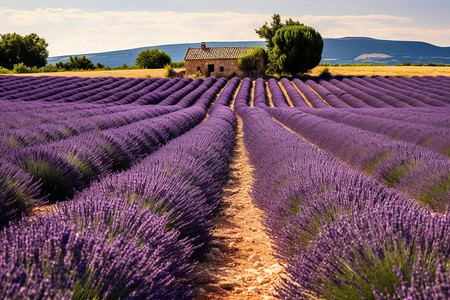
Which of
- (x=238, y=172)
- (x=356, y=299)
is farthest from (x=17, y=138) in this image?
(x=356, y=299)

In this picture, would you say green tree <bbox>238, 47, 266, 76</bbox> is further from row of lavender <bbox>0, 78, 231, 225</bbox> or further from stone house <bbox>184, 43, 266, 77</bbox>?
row of lavender <bbox>0, 78, 231, 225</bbox>

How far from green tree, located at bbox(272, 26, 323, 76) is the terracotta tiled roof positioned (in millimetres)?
5857

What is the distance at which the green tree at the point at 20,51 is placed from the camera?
190ft

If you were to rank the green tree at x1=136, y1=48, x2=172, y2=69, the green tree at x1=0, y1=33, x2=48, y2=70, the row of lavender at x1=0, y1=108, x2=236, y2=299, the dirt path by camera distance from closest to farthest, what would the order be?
the row of lavender at x1=0, y1=108, x2=236, y2=299, the dirt path, the green tree at x1=0, y1=33, x2=48, y2=70, the green tree at x1=136, y1=48, x2=172, y2=69

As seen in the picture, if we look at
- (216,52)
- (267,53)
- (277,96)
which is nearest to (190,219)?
(277,96)

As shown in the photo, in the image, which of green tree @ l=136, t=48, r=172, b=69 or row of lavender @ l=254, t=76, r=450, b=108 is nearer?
row of lavender @ l=254, t=76, r=450, b=108

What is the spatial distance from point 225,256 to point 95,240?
1.44 m

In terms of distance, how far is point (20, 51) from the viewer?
5884 centimetres

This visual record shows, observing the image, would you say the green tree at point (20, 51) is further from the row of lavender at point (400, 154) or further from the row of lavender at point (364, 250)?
the row of lavender at point (364, 250)

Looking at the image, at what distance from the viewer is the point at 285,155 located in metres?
4.43

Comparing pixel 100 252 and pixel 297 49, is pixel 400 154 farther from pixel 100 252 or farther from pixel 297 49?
pixel 297 49

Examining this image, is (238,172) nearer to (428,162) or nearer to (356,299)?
(428,162)

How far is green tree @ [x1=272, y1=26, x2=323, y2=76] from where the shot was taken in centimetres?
3697

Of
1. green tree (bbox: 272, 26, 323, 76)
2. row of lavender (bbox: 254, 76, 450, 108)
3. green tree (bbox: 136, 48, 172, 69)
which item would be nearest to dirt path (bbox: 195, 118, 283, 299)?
row of lavender (bbox: 254, 76, 450, 108)
